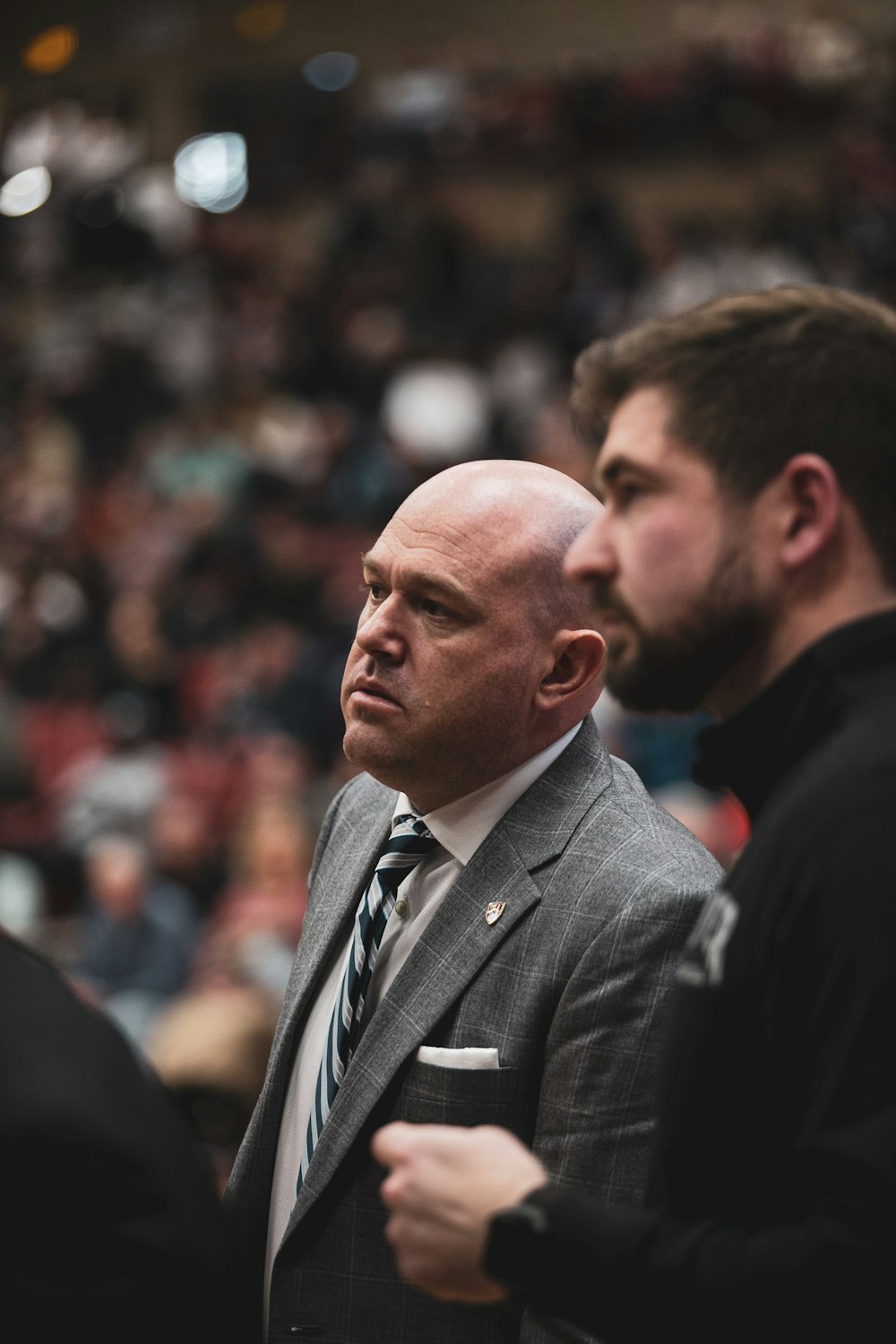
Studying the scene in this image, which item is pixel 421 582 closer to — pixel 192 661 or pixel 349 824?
pixel 349 824

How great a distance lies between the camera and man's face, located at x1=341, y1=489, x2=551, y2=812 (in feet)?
5.41

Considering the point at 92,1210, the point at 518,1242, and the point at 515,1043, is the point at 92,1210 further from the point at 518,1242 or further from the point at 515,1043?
the point at 515,1043

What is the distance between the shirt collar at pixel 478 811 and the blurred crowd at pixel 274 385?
12.1 feet

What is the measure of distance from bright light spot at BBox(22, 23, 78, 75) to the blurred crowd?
351mm

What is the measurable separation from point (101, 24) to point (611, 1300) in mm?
11186

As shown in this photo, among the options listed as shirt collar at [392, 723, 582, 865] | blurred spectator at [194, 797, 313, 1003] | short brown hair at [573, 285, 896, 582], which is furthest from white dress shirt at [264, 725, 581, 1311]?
blurred spectator at [194, 797, 313, 1003]

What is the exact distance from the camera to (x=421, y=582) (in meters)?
1.67

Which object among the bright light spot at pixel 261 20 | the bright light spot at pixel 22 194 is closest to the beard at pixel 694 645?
the bright light spot at pixel 261 20

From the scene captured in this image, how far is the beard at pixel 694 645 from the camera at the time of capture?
1111 millimetres

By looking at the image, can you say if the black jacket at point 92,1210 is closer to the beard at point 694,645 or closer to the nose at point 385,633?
the beard at point 694,645

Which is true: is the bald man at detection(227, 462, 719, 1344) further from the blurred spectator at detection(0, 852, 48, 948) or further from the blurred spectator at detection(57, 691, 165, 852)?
the blurred spectator at detection(57, 691, 165, 852)

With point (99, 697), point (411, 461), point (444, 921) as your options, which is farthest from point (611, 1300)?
point (411, 461)

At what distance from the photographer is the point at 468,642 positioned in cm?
166

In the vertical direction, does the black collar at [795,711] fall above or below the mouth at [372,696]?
above
